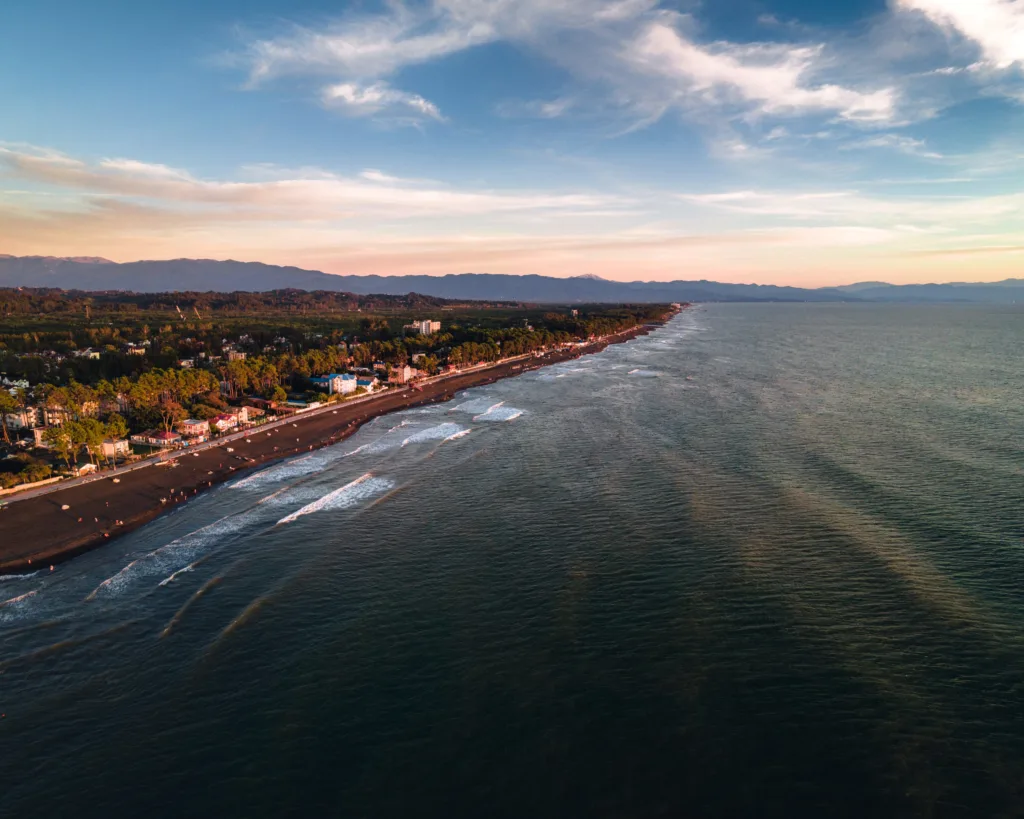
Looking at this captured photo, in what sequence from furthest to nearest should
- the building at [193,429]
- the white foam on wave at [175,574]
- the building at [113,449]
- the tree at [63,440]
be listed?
the building at [193,429] < the building at [113,449] < the tree at [63,440] < the white foam on wave at [175,574]

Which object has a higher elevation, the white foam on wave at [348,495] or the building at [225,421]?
the building at [225,421]

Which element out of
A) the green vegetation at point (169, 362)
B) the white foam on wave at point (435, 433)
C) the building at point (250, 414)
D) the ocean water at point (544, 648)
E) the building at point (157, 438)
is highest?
the green vegetation at point (169, 362)

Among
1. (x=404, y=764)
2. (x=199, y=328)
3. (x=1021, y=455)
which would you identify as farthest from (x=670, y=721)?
(x=199, y=328)

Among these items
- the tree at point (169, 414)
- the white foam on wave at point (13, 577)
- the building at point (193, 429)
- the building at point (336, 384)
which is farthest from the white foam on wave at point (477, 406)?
the white foam on wave at point (13, 577)

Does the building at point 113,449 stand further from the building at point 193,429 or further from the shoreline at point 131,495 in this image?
the building at point 193,429

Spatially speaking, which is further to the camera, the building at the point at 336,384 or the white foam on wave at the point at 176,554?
the building at the point at 336,384

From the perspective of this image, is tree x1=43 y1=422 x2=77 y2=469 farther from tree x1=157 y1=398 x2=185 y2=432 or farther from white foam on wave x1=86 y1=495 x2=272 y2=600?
white foam on wave x1=86 y1=495 x2=272 y2=600

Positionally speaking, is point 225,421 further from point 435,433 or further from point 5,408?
point 435,433

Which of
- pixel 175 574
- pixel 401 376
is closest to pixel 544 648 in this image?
pixel 175 574

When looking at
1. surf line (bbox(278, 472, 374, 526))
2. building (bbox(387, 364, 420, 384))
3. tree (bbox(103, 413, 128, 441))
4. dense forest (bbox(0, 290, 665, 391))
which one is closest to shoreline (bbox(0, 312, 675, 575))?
tree (bbox(103, 413, 128, 441))

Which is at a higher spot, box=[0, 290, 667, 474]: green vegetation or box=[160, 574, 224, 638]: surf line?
box=[0, 290, 667, 474]: green vegetation
